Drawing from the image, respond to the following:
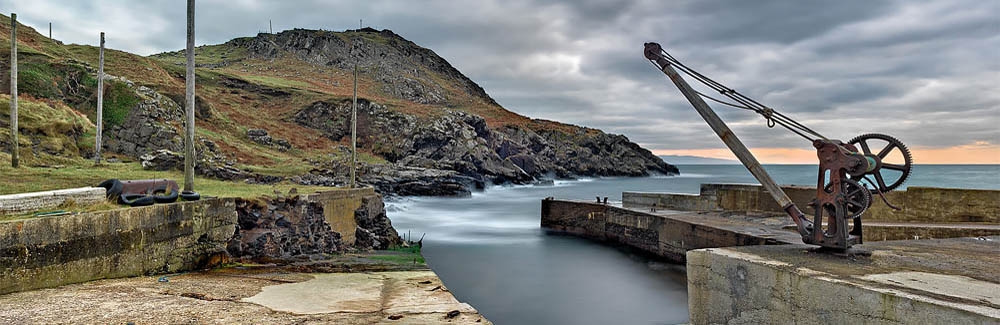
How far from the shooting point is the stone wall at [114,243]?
6.45 metres

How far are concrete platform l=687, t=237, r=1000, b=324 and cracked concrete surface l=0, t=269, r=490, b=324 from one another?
3340 millimetres

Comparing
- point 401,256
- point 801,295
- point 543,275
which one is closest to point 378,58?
point 543,275

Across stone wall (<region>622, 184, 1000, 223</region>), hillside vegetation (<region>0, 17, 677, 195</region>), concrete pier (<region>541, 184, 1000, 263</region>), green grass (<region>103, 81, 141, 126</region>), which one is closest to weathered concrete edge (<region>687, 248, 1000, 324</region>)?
concrete pier (<region>541, 184, 1000, 263</region>)

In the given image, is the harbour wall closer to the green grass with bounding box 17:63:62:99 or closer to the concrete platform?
the concrete platform

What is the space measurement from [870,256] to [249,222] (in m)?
11.4

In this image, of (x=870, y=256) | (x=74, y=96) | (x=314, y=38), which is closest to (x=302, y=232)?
(x=870, y=256)

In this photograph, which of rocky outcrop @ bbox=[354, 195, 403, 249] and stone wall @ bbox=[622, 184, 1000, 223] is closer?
stone wall @ bbox=[622, 184, 1000, 223]

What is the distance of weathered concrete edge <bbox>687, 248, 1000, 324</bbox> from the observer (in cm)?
465

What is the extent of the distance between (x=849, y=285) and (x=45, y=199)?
10612 millimetres

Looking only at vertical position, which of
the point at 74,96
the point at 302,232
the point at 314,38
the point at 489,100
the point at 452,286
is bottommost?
the point at 452,286

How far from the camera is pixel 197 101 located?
40625 mm

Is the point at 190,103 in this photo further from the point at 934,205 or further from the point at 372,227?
the point at 934,205

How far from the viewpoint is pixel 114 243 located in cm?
784

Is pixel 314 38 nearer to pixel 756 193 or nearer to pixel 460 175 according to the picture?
pixel 460 175
